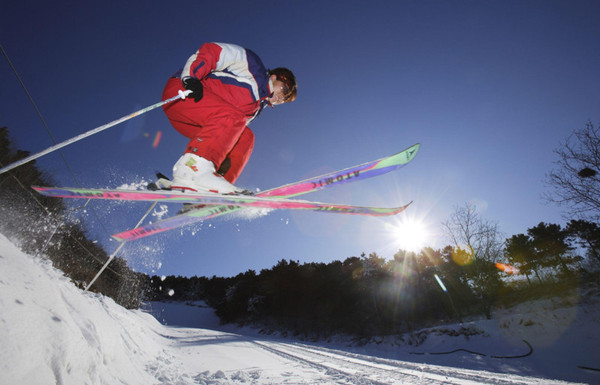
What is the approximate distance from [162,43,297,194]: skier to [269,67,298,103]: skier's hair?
26cm

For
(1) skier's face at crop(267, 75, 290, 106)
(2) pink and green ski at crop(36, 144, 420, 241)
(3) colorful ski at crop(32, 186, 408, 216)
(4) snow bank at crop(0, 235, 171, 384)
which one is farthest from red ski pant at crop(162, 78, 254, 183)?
(4) snow bank at crop(0, 235, 171, 384)

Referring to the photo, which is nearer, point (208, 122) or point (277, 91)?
point (208, 122)

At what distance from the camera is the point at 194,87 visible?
5.49 ft

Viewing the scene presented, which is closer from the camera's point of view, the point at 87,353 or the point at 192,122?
the point at 87,353

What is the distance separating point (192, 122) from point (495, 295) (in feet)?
58.3

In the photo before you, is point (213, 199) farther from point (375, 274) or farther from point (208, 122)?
point (375, 274)

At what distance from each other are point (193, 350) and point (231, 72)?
5.72m

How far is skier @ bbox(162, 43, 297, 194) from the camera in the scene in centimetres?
167

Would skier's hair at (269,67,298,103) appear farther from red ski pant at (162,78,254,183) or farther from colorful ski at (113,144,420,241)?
colorful ski at (113,144,420,241)

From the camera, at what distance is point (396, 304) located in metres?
14.2

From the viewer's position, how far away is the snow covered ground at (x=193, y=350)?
1146mm

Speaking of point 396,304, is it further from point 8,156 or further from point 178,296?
point 178,296

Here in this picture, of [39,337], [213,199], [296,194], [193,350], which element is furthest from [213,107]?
[193,350]

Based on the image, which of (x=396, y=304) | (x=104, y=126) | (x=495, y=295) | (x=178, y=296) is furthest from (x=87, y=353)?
(x=178, y=296)
